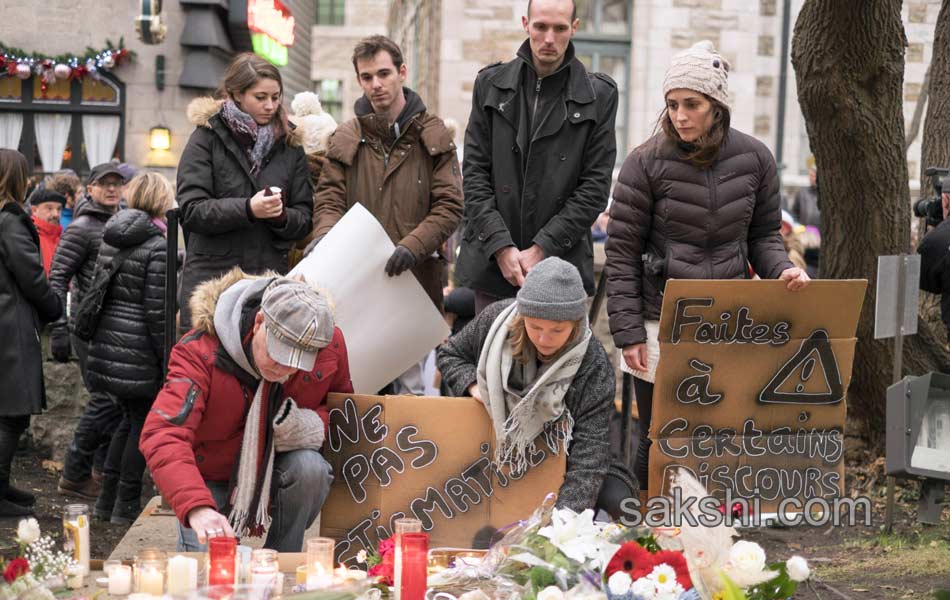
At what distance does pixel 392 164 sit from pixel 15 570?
3.16 m

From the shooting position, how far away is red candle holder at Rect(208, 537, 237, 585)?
343 centimetres

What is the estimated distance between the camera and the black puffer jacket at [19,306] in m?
6.50

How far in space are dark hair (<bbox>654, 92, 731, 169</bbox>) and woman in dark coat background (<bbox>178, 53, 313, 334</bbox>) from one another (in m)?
1.75

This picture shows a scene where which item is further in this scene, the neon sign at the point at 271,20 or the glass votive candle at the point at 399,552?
the neon sign at the point at 271,20

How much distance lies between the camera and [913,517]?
6832 mm

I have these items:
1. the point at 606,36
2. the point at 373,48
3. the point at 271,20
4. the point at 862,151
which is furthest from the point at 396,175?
the point at 271,20

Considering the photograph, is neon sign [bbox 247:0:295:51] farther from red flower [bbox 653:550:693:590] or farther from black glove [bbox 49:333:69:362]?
red flower [bbox 653:550:693:590]

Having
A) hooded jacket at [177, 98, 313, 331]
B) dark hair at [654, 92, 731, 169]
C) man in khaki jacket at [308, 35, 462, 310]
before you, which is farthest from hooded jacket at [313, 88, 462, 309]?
dark hair at [654, 92, 731, 169]

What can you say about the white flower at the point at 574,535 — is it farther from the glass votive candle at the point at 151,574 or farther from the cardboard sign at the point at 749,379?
the cardboard sign at the point at 749,379

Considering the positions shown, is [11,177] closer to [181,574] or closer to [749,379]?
[181,574]

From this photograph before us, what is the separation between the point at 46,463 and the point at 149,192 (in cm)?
230

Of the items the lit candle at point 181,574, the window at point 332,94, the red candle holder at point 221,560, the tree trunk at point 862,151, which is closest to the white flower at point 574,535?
the red candle holder at point 221,560

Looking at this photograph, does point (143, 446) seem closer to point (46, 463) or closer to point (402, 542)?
point (402, 542)

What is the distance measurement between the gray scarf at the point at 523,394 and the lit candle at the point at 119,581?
1.47 meters
